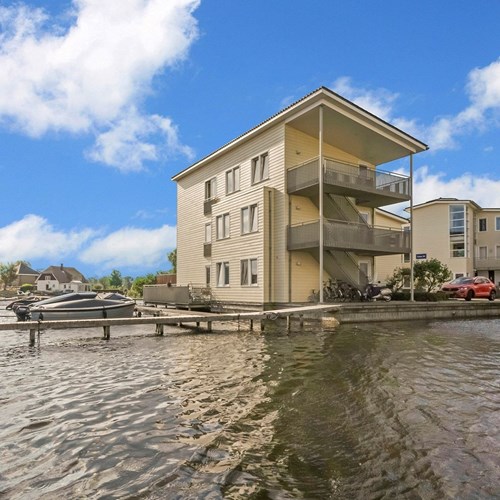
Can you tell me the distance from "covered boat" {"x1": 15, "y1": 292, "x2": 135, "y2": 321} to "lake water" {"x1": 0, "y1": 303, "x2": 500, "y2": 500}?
7.06m

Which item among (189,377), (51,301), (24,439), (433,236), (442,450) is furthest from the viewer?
(433,236)

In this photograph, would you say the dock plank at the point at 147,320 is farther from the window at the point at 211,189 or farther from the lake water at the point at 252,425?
the window at the point at 211,189

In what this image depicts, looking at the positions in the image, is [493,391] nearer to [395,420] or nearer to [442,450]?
[395,420]

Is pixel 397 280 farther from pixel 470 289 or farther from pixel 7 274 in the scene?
pixel 7 274

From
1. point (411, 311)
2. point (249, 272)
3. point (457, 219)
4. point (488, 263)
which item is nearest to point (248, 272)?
point (249, 272)

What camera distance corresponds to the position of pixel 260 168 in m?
24.2

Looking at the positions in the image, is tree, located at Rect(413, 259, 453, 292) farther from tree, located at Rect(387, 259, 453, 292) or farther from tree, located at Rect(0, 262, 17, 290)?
tree, located at Rect(0, 262, 17, 290)

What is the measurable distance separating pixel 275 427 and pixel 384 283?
28027 mm

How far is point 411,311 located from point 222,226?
12.4 m

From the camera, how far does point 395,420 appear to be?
6.02 m

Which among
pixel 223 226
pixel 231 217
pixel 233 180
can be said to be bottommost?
pixel 223 226

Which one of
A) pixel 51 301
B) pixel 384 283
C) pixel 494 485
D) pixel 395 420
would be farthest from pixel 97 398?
pixel 384 283

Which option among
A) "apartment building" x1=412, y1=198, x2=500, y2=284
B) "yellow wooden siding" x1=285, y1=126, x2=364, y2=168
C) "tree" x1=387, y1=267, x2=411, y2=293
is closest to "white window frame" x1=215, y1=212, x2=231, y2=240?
"yellow wooden siding" x1=285, y1=126, x2=364, y2=168

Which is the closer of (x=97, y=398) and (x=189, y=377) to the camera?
(x=97, y=398)
